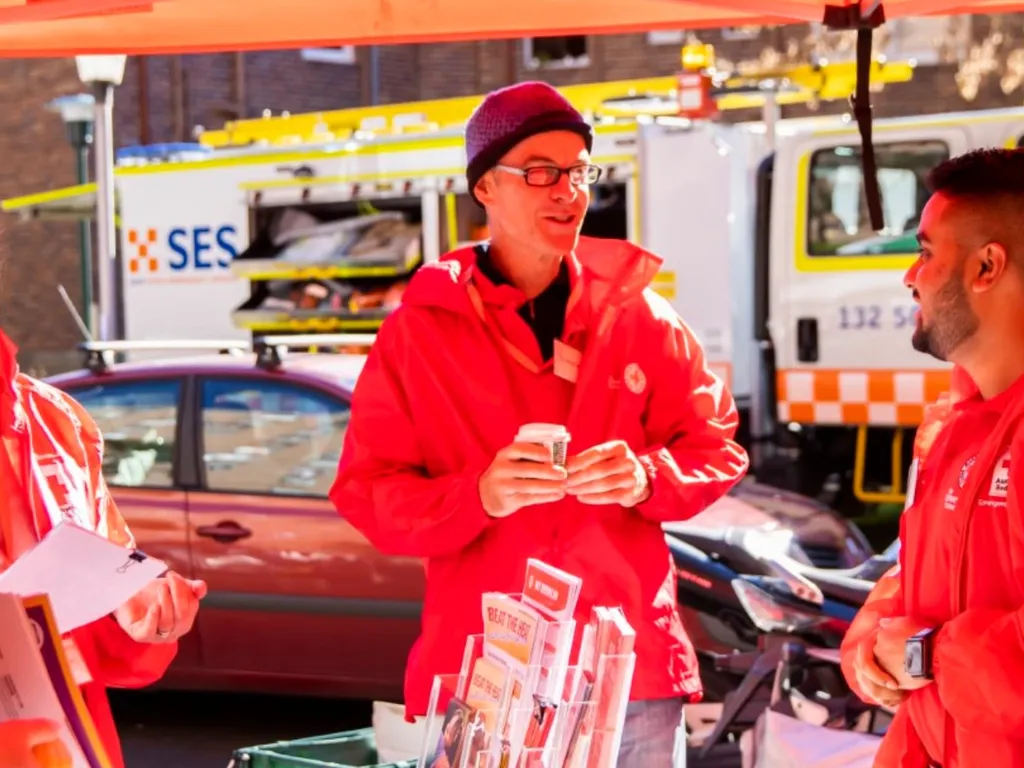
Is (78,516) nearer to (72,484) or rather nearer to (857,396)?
(72,484)

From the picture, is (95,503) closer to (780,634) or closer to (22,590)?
(22,590)

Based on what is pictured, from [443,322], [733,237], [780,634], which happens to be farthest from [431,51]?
[443,322]

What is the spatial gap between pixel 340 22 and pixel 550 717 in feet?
7.22

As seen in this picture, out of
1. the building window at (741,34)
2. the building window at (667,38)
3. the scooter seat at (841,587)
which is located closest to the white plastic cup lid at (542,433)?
the scooter seat at (841,587)

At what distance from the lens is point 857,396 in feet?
32.2

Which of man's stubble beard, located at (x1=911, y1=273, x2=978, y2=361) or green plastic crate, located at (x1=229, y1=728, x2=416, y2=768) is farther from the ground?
man's stubble beard, located at (x1=911, y1=273, x2=978, y2=361)

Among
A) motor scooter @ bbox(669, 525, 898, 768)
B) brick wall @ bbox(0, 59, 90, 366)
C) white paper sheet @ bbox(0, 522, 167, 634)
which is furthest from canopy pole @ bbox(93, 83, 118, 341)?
brick wall @ bbox(0, 59, 90, 366)

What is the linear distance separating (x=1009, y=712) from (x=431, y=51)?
959 inches

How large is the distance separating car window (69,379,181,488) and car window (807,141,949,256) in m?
4.59

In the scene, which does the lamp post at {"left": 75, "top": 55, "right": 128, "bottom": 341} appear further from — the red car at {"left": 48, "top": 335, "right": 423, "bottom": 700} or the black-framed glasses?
the black-framed glasses

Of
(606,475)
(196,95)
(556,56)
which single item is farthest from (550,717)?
(556,56)

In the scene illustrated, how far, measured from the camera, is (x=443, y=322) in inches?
123

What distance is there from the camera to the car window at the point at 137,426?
6.95m

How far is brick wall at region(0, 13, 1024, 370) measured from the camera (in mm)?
22500
